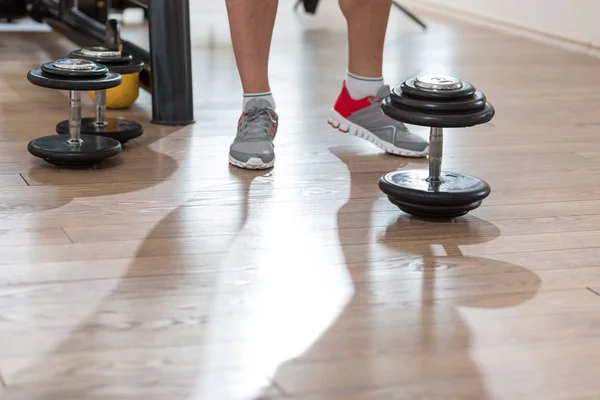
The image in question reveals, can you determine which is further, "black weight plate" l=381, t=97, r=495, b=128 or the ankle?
the ankle

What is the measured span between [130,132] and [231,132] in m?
0.28

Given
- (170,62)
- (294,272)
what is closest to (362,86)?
(170,62)

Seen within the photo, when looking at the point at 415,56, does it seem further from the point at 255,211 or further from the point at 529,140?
the point at 255,211

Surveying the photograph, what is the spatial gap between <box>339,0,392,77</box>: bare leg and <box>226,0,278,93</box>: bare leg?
19 centimetres

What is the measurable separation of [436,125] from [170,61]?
93 centimetres

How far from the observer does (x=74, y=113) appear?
1.79 meters

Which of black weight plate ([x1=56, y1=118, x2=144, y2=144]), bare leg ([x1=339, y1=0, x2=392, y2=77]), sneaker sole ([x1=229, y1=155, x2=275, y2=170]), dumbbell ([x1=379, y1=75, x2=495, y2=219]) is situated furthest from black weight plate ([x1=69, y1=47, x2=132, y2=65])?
dumbbell ([x1=379, y1=75, x2=495, y2=219])

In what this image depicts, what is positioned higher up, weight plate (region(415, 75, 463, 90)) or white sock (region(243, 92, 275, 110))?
weight plate (region(415, 75, 463, 90))

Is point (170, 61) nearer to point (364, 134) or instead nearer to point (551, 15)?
point (364, 134)

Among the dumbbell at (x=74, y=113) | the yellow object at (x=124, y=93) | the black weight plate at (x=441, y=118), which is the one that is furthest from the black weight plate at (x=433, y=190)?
the yellow object at (x=124, y=93)

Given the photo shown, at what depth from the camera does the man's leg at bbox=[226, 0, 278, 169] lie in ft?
6.12

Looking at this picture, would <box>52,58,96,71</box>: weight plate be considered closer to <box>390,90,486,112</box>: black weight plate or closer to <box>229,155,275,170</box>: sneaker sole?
<box>229,155,275,170</box>: sneaker sole

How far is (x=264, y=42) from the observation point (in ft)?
6.29

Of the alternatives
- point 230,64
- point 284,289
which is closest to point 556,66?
point 230,64
